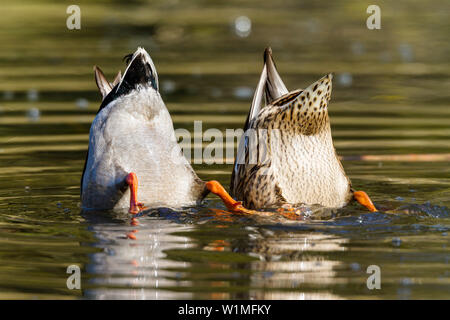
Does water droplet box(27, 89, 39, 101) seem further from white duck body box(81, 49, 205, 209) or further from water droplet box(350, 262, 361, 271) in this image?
water droplet box(350, 262, 361, 271)

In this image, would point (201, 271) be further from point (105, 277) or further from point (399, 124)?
point (399, 124)

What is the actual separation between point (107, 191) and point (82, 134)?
3165mm

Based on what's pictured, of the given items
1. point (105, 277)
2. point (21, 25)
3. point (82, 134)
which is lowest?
point (105, 277)

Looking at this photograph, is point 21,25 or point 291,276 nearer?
point 291,276

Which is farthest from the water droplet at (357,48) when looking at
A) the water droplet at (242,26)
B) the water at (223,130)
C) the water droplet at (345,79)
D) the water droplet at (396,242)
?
the water droplet at (396,242)

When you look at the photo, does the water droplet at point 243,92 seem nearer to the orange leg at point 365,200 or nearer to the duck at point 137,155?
the duck at point 137,155

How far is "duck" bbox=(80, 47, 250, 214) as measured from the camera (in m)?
6.88

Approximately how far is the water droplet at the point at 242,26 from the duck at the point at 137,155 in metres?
9.66

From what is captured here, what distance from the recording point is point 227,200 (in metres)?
6.82

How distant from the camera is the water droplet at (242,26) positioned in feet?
54.5

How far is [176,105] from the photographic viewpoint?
1120 centimetres

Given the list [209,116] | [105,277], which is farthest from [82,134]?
[105,277]

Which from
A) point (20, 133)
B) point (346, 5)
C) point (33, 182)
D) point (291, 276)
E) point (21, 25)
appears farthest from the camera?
point (346, 5)

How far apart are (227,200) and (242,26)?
1059 cm
